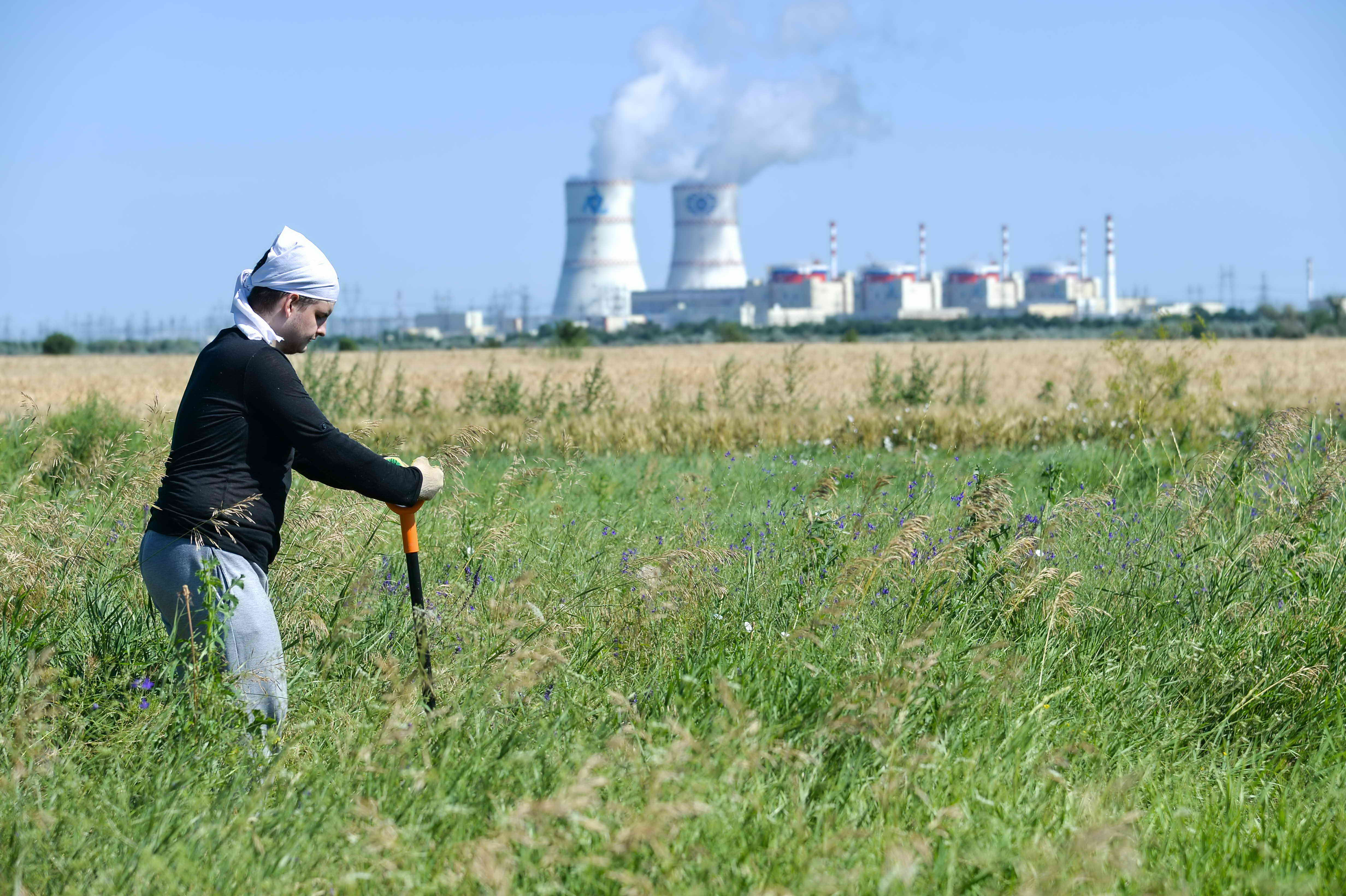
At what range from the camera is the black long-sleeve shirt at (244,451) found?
297 centimetres

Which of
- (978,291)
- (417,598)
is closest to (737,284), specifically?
(978,291)

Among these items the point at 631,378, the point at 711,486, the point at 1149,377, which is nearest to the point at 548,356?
the point at 631,378

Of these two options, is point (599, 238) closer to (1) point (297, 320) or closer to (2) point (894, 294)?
(2) point (894, 294)

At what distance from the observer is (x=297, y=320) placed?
A: 3113mm

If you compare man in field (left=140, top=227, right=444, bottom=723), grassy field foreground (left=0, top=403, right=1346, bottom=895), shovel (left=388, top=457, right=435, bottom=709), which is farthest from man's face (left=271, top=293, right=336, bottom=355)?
grassy field foreground (left=0, top=403, right=1346, bottom=895)

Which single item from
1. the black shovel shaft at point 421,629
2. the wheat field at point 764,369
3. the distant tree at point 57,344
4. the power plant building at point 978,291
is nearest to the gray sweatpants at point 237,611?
the black shovel shaft at point 421,629

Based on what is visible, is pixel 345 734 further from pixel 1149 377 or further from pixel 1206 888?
pixel 1149 377

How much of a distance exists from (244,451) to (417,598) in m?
0.62

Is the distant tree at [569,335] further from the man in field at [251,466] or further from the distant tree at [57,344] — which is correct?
the man in field at [251,466]

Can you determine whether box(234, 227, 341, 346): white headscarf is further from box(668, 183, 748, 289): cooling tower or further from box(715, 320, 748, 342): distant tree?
box(668, 183, 748, 289): cooling tower

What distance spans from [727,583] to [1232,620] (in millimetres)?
1551

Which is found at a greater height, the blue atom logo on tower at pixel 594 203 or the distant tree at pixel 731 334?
the blue atom logo on tower at pixel 594 203

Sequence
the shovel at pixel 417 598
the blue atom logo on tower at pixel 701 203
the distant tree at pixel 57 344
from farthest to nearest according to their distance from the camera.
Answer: the blue atom logo on tower at pixel 701 203
the distant tree at pixel 57 344
the shovel at pixel 417 598

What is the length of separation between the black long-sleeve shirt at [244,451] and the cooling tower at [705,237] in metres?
89.4
